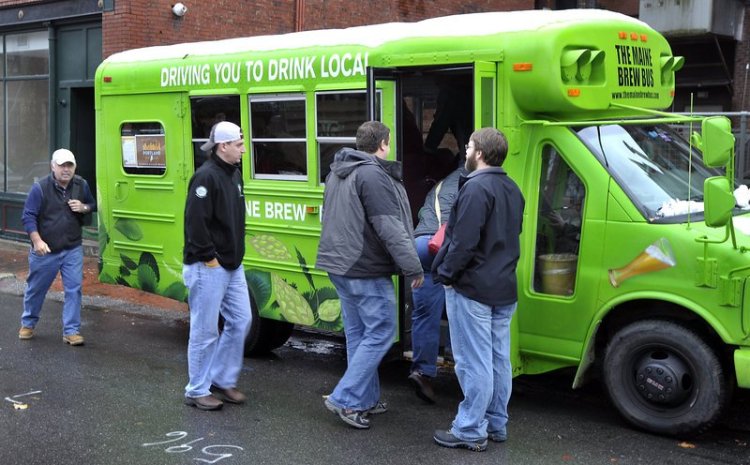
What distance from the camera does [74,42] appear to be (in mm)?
13586

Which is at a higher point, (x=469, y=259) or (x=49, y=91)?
(x=49, y=91)

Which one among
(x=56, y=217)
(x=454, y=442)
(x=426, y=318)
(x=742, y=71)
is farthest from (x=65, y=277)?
(x=742, y=71)

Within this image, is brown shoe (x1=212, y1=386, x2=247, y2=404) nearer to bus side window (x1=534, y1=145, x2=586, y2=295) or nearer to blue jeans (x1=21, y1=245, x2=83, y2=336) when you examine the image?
bus side window (x1=534, y1=145, x2=586, y2=295)

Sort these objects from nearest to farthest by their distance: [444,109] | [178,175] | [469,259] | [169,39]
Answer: [469,259], [444,109], [178,175], [169,39]

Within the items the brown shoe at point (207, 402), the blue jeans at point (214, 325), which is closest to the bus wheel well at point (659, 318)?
the blue jeans at point (214, 325)

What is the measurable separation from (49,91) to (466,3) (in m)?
8.64

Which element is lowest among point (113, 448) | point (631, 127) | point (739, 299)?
point (113, 448)

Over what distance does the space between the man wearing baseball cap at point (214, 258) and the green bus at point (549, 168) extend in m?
0.95

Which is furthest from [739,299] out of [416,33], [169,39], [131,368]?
[169,39]

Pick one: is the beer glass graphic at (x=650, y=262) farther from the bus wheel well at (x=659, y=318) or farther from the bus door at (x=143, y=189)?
the bus door at (x=143, y=189)

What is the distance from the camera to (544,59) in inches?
220

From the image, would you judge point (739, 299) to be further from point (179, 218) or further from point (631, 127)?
point (179, 218)

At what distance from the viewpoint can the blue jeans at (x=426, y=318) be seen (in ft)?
20.2

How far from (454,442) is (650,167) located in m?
2.19
